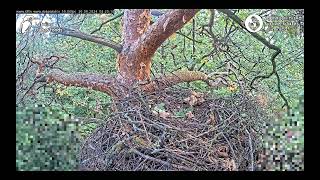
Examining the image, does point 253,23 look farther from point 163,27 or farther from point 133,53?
point 133,53

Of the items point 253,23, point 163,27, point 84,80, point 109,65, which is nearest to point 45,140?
point 84,80

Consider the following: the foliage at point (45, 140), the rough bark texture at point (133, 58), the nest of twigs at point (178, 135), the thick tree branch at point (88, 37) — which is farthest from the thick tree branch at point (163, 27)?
the foliage at point (45, 140)

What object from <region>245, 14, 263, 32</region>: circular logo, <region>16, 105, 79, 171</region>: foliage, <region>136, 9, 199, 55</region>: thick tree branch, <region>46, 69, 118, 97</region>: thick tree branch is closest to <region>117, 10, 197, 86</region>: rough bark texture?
<region>136, 9, 199, 55</region>: thick tree branch

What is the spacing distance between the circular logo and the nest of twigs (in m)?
0.52

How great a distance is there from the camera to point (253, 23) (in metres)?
3.87

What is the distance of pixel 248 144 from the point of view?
12.4 ft

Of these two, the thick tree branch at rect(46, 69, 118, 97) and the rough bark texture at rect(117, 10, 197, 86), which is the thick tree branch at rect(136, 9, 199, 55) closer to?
the rough bark texture at rect(117, 10, 197, 86)

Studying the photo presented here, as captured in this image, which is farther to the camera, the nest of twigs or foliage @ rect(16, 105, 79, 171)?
foliage @ rect(16, 105, 79, 171)

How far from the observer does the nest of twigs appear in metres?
3.73

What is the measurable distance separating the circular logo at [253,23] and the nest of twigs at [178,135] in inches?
20.6

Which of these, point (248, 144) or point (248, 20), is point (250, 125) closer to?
point (248, 144)

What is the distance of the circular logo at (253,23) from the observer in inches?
152
